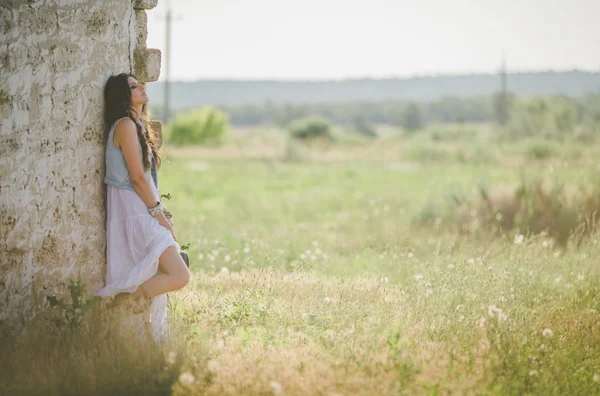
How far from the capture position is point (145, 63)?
Result: 5.46m

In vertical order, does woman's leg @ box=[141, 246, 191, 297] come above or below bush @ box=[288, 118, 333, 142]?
above

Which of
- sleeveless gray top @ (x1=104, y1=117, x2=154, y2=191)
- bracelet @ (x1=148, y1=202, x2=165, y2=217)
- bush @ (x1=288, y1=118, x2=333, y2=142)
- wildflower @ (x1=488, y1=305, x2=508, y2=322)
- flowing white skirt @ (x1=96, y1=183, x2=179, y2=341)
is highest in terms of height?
sleeveless gray top @ (x1=104, y1=117, x2=154, y2=191)

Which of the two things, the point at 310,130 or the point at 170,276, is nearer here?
the point at 170,276

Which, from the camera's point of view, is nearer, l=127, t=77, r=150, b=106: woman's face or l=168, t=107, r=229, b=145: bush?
l=127, t=77, r=150, b=106: woman's face

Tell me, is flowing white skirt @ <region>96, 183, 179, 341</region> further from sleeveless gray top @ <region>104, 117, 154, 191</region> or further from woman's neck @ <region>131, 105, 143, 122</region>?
woman's neck @ <region>131, 105, 143, 122</region>

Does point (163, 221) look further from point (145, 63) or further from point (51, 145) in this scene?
point (145, 63)

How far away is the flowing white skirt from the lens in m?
4.97

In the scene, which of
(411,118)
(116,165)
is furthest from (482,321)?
(411,118)

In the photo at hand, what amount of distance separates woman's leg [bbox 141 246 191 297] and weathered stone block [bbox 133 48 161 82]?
140 cm

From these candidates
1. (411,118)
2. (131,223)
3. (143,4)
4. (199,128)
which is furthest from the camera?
(411,118)

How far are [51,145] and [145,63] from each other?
3.38 ft

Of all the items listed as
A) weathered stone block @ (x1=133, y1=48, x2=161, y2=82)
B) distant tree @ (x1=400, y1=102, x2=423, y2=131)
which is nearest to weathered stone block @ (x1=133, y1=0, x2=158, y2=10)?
weathered stone block @ (x1=133, y1=48, x2=161, y2=82)

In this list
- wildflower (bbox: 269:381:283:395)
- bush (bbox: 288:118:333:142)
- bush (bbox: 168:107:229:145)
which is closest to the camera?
wildflower (bbox: 269:381:283:395)

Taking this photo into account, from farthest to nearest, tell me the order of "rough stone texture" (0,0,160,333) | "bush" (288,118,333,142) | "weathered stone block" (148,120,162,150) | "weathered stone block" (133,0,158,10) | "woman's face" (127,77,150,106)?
"bush" (288,118,333,142)
"weathered stone block" (148,120,162,150)
"weathered stone block" (133,0,158,10)
"woman's face" (127,77,150,106)
"rough stone texture" (0,0,160,333)
